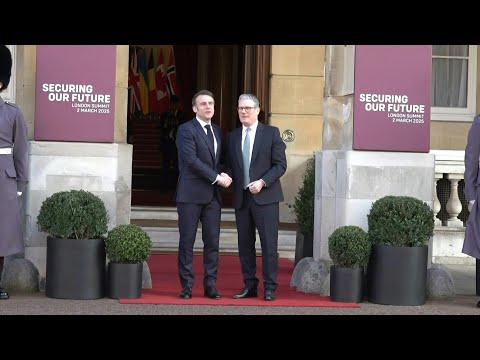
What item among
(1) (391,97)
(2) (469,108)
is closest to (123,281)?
(1) (391,97)

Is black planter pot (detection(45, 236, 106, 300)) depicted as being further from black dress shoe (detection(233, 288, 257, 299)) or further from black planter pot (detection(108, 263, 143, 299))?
black dress shoe (detection(233, 288, 257, 299))

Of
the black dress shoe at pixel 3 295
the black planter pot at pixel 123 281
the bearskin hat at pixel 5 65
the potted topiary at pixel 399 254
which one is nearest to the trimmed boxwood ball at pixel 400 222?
the potted topiary at pixel 399 254

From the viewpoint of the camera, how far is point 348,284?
8.93m

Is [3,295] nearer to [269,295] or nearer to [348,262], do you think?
[269,295]

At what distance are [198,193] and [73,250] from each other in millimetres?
1156

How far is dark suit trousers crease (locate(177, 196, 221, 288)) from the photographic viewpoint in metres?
8.91

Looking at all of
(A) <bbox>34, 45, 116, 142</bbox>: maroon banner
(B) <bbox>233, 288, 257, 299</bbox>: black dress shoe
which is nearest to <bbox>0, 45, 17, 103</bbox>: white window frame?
(A) <bbox>34, 45, 116, 142</bbox>: maroon banner

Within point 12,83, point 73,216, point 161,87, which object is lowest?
point 73,216

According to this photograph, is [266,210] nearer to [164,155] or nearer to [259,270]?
[259,270]

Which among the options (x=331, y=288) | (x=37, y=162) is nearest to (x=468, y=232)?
(x=331, y=288)

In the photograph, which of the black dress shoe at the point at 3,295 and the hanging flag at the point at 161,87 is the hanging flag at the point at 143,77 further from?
the black dress shoe at the point at 3,295

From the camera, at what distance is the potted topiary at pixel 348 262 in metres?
8.82

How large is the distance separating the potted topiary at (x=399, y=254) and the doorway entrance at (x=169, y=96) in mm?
7159

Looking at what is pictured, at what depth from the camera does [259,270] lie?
11.6 m
